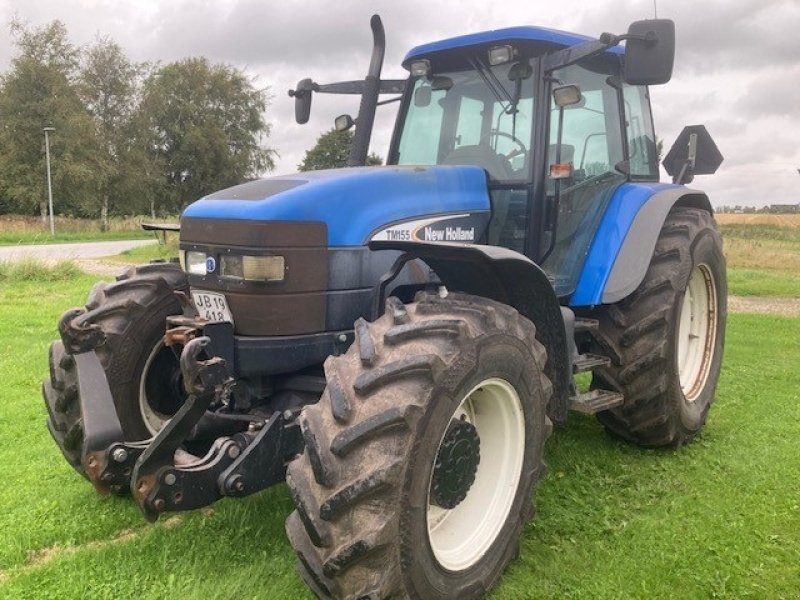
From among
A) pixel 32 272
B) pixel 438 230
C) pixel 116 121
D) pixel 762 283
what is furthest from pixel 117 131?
pixel 438 230

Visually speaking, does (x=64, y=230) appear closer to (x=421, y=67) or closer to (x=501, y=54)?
(x=421, y=67)

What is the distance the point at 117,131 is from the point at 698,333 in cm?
4426

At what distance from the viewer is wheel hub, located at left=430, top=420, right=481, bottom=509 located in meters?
2.68

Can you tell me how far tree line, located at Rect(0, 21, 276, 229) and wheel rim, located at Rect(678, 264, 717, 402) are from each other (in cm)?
3808

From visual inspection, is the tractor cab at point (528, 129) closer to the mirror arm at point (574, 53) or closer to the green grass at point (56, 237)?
the mirror arm at point (574, 53)

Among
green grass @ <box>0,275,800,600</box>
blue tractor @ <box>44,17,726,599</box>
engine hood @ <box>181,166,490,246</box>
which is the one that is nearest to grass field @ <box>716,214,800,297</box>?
green grass @ <box>0,275,800,600</box>

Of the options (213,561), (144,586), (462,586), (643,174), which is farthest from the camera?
(643,174)

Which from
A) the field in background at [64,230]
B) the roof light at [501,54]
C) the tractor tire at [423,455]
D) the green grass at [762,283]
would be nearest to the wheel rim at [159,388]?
Result: the tractor tire at [423,455]

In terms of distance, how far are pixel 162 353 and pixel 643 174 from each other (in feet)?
10.7

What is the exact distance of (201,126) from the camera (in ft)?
152

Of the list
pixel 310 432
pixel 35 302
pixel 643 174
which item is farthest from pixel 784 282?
pixel 310 432

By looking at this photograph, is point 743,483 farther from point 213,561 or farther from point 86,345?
point 86,345

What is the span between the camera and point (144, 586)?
289 cm

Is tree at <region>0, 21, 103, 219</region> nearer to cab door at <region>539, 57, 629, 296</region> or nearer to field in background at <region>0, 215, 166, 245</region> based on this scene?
field in background at <region>0, 215, 166, 245</region>
